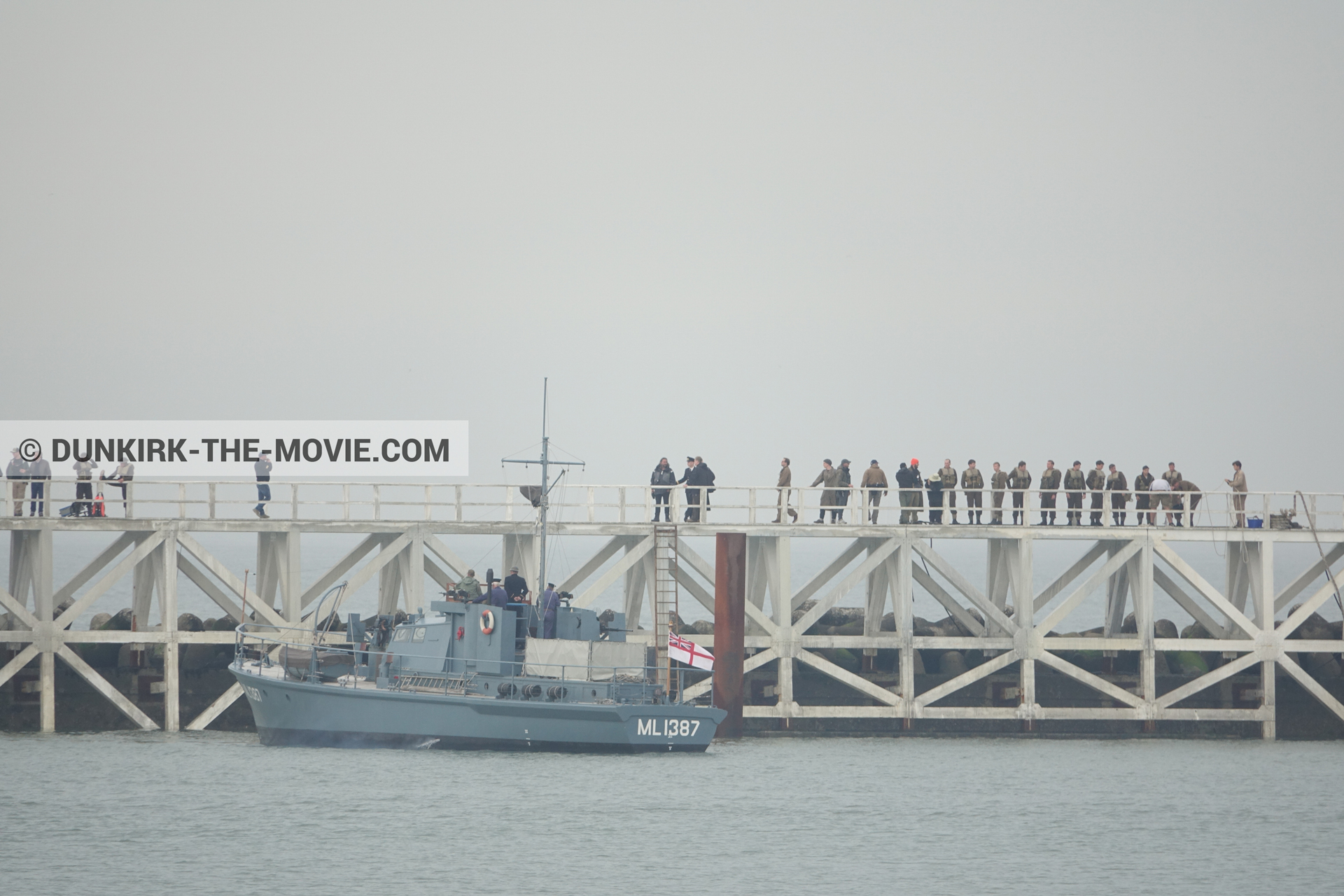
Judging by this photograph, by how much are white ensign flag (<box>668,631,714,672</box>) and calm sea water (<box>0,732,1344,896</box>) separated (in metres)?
2.37

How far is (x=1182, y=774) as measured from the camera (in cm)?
4016

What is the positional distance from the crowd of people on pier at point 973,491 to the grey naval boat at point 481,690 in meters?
4.77

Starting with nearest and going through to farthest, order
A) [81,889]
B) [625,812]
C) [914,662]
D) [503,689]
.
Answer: [81,889], [625,812], [503,689], [914,662]

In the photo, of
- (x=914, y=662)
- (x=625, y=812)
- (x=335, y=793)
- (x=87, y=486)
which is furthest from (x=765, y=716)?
(x=87, y=486)

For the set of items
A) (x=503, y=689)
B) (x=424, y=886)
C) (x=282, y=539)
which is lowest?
(x=424, y=886)

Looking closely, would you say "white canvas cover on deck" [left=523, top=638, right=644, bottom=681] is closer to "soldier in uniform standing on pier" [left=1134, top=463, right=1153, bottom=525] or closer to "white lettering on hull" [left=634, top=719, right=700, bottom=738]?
"white lettering on hull" [left=634, top=719, right=700, bottom=738]

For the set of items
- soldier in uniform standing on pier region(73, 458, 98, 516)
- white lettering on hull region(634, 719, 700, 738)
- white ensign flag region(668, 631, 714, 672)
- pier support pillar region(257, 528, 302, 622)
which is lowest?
white lettering on hull region(634, 719, 700, 738)

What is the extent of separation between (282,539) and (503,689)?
7665 mm

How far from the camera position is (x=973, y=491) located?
42.9m

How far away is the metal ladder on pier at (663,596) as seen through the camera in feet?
135

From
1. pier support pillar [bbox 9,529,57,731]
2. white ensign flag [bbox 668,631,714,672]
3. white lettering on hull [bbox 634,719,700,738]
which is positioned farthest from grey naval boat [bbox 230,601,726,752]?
pier support pillar [bbox 9,529,57,731]

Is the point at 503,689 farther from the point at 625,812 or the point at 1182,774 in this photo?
the point at 1182,774

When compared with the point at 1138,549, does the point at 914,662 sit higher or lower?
lower

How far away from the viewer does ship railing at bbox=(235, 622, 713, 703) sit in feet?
129
